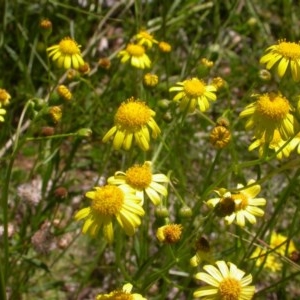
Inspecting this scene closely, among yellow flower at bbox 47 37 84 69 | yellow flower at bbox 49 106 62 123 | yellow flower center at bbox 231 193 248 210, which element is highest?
yellow flower at bbox 47 37 84 69

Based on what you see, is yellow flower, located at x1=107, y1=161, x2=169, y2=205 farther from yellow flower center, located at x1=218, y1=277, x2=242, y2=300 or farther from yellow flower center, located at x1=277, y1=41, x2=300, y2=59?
yellow flower center, located at x1=277, y1=41, x2=300, y2=59

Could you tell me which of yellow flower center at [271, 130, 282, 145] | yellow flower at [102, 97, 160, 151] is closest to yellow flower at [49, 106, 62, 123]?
yellow flower at [102, 97, 160, 151]

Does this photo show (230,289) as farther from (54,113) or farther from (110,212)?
(54,113)

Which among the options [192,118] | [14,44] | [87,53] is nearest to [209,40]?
[192,118]

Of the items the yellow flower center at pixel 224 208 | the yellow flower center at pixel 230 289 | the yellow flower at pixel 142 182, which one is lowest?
the yellow flower center at pixel 230 289

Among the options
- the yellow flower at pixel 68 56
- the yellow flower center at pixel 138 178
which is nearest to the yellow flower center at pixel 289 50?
the yellow flower center at pixel 138 178

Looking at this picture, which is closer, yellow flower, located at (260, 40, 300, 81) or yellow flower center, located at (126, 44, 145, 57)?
yellow flower, located at (260, 40, 300, 81)

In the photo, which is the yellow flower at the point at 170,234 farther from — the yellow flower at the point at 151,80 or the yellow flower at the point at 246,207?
the yellow flower at the point at 151,80
